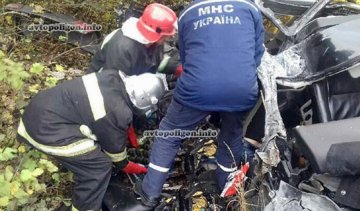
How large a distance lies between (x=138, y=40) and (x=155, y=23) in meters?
0.21

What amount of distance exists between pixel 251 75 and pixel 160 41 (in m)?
1.05

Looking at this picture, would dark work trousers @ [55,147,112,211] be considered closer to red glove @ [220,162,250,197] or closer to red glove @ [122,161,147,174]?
red glove @ [122,161,147,174]

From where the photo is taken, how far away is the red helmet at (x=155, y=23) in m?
3.85

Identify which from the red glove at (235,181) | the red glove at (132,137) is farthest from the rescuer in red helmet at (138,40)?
the red glove at (235,181)

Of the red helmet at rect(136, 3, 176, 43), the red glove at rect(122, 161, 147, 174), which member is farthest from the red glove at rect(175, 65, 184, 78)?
the red glove at rect(122, 161, 147, 174)

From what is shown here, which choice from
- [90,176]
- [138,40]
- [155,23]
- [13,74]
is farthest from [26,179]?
[155,23]

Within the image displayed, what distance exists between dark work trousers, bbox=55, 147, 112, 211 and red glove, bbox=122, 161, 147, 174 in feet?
0.94

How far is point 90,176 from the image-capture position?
139 inches

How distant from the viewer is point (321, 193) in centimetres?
273

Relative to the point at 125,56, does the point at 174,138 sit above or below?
below

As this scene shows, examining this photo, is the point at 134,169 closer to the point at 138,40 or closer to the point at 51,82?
the point at 138,40

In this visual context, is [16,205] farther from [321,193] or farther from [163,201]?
[321,193]

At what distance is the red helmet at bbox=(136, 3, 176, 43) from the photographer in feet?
12.6

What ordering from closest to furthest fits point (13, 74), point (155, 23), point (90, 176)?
point (90, 176), point (155, 23), point (13, 74)
